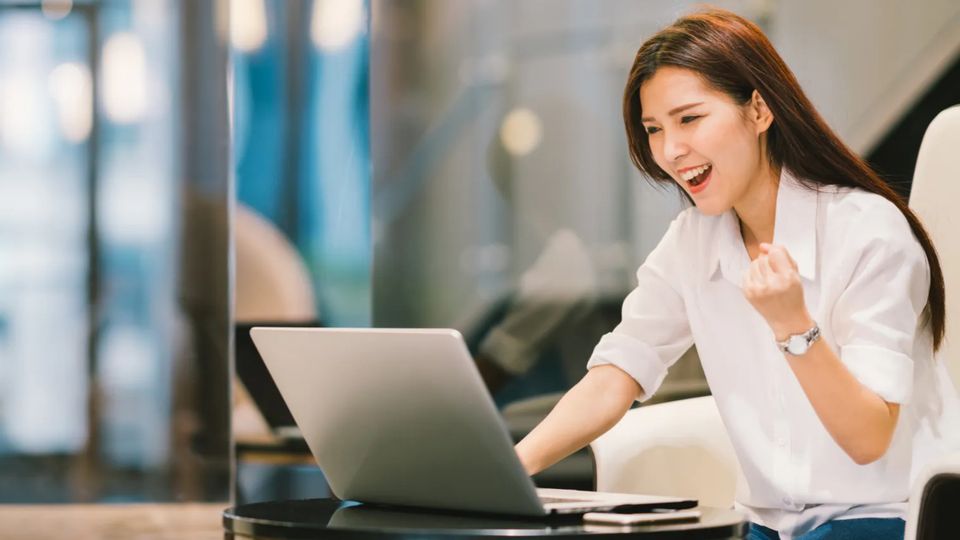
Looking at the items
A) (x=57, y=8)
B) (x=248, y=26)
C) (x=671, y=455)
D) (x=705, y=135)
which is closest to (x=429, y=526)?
(x=705, y=135)

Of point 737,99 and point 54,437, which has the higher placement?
point 737,99

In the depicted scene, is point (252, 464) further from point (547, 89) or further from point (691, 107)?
point (691, 107)

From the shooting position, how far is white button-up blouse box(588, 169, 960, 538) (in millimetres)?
1325

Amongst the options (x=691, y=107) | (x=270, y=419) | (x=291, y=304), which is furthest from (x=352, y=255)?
(x=691, y=107)

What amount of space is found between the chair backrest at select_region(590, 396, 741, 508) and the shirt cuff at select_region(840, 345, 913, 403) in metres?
0.39

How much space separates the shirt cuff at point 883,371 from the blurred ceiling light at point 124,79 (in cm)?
356

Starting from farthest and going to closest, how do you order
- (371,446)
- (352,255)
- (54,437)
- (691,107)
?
(54,437), (352,255), (691,107), (371,446)

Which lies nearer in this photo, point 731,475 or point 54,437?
point 731,475

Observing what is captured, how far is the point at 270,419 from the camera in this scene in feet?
12.8

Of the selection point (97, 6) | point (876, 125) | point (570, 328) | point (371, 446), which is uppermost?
point (97, 6)

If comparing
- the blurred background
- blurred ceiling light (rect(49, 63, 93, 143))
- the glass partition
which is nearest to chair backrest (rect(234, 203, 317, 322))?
the blurred background

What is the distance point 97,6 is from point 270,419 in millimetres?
1688

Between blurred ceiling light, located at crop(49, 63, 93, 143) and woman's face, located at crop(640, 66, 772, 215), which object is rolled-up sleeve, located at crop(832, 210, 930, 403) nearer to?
woman's face, located at crop(640, 66, 772, 215)

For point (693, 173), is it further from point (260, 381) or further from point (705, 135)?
point (260, 381)
